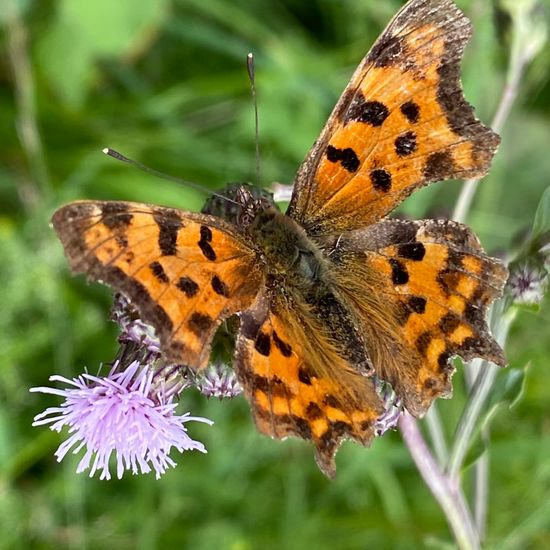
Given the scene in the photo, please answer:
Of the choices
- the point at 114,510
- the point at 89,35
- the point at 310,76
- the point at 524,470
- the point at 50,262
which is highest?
the point at 89,35

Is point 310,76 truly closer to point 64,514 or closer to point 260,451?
point 260,451

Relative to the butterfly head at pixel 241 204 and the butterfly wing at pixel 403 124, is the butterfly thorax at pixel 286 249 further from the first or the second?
the butterfly wing at pixel 403 124

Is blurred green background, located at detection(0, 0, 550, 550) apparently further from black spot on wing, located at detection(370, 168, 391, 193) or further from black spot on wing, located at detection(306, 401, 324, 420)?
black spot on wing, located at detection(306, 401, 324, 420)

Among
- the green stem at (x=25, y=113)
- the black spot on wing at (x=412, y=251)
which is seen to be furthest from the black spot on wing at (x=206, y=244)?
the green stem at (x=25, y=113)

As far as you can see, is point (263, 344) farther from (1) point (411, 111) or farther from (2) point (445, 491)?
(2) point (445, 491)

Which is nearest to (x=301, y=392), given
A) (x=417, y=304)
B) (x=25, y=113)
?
(x=417, y=304)

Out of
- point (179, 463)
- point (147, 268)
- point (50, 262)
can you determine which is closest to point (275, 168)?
point (50, 262)

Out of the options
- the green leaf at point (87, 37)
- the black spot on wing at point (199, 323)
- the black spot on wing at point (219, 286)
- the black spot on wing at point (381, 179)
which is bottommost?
the black spot on wing at point (199, 323)
